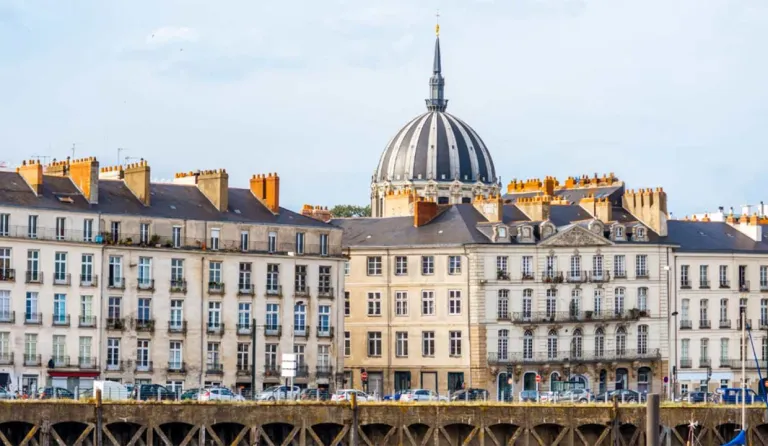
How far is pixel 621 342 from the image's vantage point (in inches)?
4648

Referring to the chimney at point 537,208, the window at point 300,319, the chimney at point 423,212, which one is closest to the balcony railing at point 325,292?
the window at point 300,319

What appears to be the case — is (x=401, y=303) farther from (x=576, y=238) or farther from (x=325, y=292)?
(x=576, y=238)

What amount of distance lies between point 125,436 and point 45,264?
59.7 feet

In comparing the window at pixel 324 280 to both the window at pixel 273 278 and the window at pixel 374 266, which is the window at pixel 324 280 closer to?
the window at pixel 273 278

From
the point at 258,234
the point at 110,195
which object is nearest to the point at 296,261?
the point at 258,234

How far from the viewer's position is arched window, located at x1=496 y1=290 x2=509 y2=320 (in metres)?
115

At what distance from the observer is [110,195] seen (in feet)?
337

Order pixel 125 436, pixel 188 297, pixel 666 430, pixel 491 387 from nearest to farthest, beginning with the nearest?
pixel 125 436 < pixel 666 430 < pixel 188 297 < pixel 491 387

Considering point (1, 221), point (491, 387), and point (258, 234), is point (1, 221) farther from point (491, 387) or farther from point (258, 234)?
point (491, 387)

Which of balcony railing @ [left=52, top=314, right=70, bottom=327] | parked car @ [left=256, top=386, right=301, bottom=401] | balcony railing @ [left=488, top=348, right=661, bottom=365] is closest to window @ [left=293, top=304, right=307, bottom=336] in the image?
parked car @ [left=256, top=386, right=301, bottom=401]

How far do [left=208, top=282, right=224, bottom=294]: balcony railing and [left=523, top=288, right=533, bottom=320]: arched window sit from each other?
18308 mm

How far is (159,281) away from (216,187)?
6.31 m

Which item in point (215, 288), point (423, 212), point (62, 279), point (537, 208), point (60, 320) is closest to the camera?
point (60, 320)

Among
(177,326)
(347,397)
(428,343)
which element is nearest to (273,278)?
(177,326)
